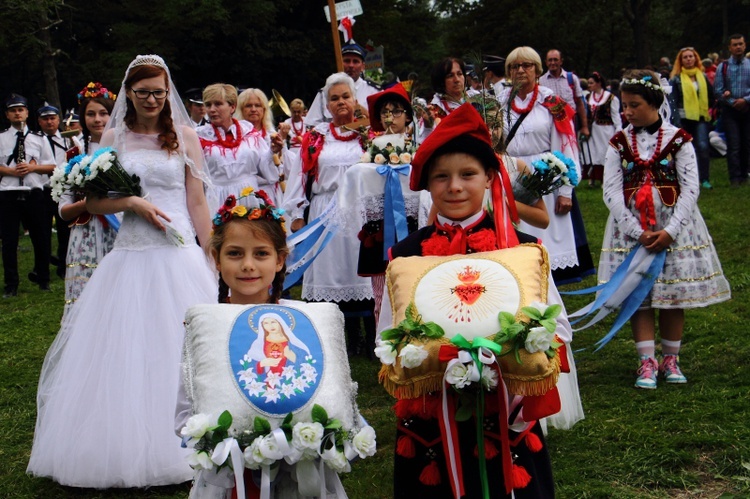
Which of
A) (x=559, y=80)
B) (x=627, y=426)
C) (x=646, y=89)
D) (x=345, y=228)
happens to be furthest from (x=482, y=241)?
(x=559, y=80)

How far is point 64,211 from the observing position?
6434 millimetres

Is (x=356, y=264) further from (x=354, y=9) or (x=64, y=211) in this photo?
(x=354, y=9)

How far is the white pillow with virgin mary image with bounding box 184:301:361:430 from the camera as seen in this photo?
10.4 ft

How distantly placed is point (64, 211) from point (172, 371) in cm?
183

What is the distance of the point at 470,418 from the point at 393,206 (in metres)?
3.48

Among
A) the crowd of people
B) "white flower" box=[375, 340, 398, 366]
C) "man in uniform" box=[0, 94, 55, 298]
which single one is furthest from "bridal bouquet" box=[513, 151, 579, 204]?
"man in uniform" box=[0, 94, 55, 298]

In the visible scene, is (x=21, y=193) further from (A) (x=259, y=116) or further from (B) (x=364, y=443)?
(B) (x=364, y=443)

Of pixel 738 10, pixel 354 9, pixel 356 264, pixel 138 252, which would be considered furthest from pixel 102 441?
pixel 738 10

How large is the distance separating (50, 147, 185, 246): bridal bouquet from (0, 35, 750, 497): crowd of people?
0.06m

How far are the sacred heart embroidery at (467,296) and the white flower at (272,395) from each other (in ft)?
1.79

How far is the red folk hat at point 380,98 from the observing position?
702 centimetres

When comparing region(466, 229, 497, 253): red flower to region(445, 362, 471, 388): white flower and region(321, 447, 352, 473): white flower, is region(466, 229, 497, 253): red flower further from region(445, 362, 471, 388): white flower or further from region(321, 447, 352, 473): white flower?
region(321, 447, 352, 473): white flower

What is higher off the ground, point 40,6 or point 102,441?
point 40,6

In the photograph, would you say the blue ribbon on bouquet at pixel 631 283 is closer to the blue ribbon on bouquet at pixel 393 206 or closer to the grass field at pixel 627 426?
the grass field at pixel 627 426
